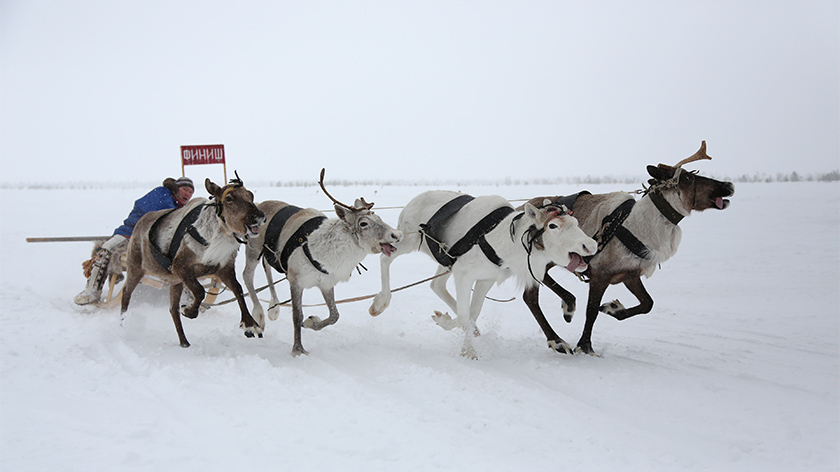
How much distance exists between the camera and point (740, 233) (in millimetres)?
15969

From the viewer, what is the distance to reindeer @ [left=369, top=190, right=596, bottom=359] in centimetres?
536

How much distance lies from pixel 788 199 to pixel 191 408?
91.4ft

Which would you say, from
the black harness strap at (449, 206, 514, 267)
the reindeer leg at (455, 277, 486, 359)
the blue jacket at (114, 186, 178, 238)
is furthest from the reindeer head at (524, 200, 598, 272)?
the blue jacket at (114, 186, 178, 238)

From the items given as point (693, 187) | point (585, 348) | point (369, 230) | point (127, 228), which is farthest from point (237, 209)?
point (693, 187)

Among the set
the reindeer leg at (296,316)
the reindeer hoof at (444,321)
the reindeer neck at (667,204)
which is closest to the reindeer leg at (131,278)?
the reindeer leg at (296,316)

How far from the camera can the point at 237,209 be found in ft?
18.6

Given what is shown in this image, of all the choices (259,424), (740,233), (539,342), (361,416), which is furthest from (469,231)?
(740,233)

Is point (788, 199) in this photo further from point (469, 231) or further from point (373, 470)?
point (373, 470)

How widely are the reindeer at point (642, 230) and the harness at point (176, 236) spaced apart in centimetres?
399

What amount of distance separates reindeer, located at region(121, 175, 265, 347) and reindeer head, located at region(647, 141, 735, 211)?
4.59m

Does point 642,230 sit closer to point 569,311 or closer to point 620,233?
point 620,233

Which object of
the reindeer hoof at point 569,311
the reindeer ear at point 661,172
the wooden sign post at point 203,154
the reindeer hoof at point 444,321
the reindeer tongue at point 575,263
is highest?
the wooden sign post at point 203,154

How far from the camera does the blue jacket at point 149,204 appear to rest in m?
8.16

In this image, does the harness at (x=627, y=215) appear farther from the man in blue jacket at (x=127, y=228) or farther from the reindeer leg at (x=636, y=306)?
the man in blue jacket at (x=127, y=228)
